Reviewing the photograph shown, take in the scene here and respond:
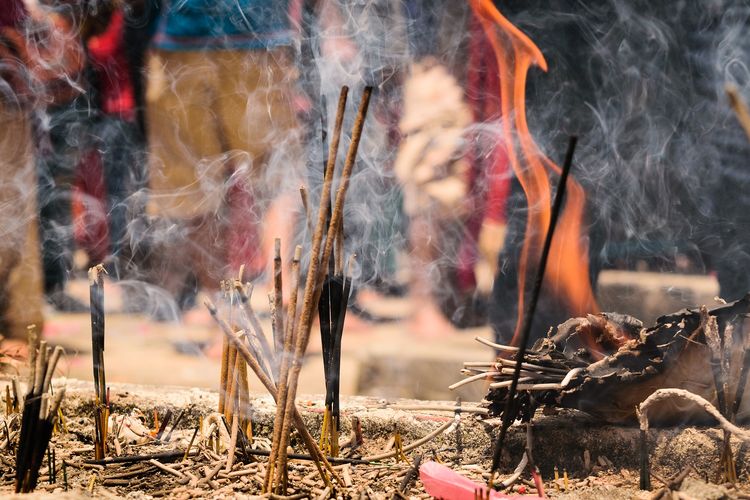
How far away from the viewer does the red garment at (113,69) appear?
7145mm

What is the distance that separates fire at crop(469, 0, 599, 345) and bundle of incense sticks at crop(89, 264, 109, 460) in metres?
3.57

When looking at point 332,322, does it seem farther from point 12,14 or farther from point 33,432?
point 12,14

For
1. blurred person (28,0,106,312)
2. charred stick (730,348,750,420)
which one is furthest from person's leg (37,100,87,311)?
charred stick (730,348,750,420)

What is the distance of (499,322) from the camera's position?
6.40 m

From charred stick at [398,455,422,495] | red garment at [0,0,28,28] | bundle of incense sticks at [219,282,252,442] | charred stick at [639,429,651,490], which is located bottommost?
charred stick at [398,455,422,495]

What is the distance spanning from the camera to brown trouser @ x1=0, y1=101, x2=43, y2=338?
24.4 feet

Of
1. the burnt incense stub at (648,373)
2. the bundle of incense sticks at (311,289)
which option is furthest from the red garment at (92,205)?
the burnt incense stub at (648,373)

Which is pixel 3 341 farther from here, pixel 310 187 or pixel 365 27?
pixel 365 27

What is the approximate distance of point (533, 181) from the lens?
20.2ft

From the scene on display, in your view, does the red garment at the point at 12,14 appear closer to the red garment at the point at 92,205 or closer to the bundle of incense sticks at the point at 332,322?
the red garment at the point at 92,205

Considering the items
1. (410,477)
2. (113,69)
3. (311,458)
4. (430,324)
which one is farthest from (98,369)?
(113,69)

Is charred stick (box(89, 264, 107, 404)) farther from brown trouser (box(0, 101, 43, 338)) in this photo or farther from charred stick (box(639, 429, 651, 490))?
brown trouser (box(0, 101, 43, 338))

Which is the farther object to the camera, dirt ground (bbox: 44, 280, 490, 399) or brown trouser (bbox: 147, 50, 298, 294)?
brown trouser (bbox: 147, 50, 298, 294)

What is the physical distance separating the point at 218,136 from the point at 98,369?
3797 mm
